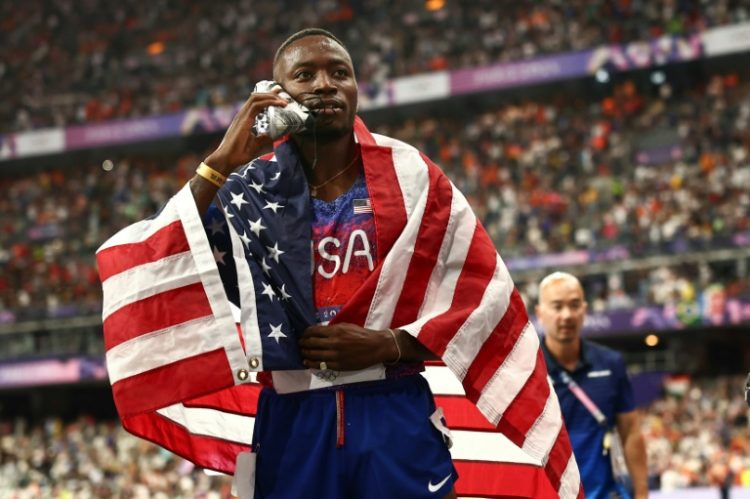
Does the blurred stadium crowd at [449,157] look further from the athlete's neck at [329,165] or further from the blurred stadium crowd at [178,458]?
the athlete's neck at [329,165]

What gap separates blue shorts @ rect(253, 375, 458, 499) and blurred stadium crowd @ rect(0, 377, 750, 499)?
11030 millimetres

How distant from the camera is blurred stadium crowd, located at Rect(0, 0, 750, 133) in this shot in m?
25.9

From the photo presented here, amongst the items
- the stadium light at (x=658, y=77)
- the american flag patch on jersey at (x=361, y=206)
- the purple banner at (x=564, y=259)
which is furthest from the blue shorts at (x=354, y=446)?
the stadium light at (x=658, y=77)

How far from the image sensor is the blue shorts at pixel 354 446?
2.87 m

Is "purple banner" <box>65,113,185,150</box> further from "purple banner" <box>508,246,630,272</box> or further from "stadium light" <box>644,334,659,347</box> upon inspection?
"stadium light" <box>644,334,659,347</box>

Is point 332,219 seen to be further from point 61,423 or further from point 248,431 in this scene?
point 61,423

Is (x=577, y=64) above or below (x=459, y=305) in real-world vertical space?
above

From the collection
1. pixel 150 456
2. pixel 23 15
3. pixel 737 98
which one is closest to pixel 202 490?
pixel 150 456

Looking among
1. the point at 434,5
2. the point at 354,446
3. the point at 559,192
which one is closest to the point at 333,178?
the point at 354,446

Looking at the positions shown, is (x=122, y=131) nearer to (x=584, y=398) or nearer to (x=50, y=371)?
(x=50, y=371)

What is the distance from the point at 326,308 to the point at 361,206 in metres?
0.32

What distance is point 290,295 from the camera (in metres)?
2.98

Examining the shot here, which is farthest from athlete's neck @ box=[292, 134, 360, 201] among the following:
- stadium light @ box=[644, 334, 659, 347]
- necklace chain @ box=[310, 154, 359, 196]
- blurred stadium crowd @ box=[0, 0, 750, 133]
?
blurred stadium crowd @ box=[0, 0, 750, 133]

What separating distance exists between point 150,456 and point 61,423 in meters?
7.73
